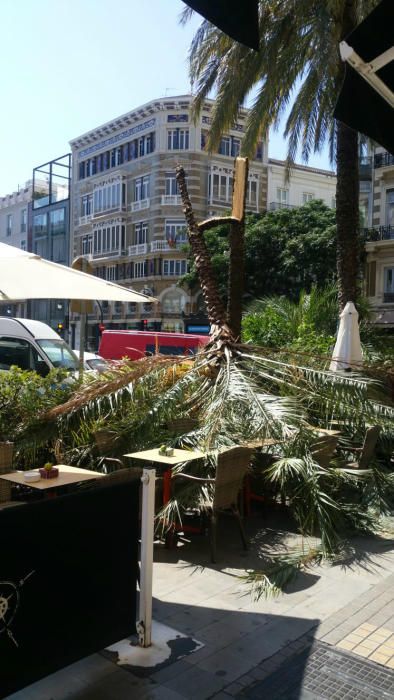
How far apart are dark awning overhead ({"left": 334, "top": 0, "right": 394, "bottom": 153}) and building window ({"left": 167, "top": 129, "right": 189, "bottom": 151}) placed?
44540mm

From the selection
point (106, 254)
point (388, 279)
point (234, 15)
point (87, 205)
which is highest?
point (87, 205)

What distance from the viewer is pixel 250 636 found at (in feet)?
13.4

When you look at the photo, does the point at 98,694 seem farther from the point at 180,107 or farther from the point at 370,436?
the point at 180,107

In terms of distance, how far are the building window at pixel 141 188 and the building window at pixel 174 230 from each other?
3.62 m

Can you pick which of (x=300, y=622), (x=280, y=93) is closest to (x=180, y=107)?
(x=280, y=93)

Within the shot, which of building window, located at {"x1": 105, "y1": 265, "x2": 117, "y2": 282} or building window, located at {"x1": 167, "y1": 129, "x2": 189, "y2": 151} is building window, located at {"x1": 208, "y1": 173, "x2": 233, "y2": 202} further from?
building window, located at {"x1": 105, "y1": 265, "x2": 117, "y2": 282}

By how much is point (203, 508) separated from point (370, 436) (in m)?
2.11

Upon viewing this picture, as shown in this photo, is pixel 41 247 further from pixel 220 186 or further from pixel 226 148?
pixel 226 148

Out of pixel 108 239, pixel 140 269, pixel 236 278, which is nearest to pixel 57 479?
pixel 236 278

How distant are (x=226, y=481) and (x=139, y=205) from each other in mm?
45918

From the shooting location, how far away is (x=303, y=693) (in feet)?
11.2

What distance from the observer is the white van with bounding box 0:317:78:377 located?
608 inches

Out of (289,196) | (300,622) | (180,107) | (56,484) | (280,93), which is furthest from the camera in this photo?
(289,196)

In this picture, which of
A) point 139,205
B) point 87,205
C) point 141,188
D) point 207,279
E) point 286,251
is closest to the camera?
point 207,279
